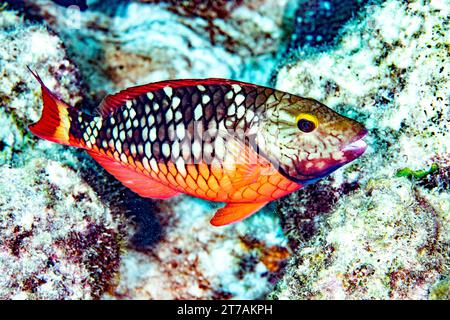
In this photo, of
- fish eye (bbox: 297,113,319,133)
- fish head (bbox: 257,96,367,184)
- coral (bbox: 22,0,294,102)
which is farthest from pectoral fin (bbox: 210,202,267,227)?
coral (bbox: 22,0,294,102)

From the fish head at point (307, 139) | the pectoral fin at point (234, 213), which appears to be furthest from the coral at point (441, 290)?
the pectoral fin at point (234, 213)

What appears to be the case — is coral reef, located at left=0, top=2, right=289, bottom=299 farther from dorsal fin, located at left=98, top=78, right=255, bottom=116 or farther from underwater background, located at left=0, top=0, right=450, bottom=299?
dorsal fin, located at left=98, top=78, right=255, bottom=116

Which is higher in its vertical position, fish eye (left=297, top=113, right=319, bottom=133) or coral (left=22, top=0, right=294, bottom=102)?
coral (left=22, top=0, right=294, bottom=102)

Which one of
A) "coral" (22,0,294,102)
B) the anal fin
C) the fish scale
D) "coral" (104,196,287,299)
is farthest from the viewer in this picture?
"coral" (22,0,294,102)

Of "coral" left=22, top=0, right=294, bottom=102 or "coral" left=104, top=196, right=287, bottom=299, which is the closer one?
"coral" left=104, top=196, right=287, bottom=299

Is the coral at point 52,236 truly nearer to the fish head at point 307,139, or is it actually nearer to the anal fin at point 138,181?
the anal fin at point 138,181
